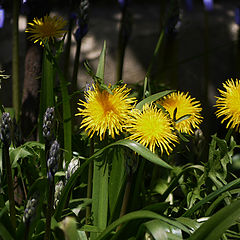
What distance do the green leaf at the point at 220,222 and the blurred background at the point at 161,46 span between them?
149cm

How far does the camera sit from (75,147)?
1.92m

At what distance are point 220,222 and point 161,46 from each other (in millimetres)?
Result: 1801

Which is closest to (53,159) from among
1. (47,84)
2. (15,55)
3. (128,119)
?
(128,119)

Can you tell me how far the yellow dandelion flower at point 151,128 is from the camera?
124 centimetres

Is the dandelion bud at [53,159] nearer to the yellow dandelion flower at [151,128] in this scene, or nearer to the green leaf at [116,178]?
the yellow dandelion flower at [151,128]

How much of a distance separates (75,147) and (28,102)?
1.20 feet

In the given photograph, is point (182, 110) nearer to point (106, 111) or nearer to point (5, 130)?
point (106, 111)

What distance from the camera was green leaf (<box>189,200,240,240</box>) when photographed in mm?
1103

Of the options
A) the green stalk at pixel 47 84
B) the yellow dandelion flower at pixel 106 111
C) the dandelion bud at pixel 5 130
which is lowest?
the dandelion bud at pixel 5 130

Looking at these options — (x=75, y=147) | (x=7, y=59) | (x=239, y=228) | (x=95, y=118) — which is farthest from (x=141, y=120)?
(x=7, y=59)

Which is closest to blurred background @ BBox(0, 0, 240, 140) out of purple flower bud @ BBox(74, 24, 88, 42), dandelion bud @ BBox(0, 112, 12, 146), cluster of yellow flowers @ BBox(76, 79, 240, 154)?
purple flower bud @ BBox(74, 24, 88, 42)

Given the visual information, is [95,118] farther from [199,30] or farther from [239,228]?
[199,30]

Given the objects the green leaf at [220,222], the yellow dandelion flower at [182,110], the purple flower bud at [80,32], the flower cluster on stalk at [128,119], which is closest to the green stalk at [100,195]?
the flower cluster on stalk at [128,119]

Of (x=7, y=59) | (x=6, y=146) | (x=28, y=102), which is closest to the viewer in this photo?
(x=6, y=146)
